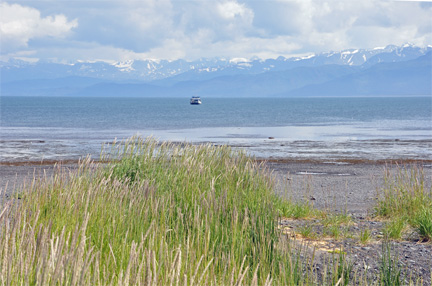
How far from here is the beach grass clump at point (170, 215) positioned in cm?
454

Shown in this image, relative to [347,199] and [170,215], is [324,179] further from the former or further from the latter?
[170,215]

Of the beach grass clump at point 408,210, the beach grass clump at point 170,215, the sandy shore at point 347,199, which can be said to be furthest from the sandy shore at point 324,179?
the beach grass clump at point 170,215

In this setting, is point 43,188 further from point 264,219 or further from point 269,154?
point 269,154

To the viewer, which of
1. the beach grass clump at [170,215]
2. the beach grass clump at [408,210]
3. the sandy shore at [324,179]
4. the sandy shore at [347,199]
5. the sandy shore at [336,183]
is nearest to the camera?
the beach grass clump at [170,215]

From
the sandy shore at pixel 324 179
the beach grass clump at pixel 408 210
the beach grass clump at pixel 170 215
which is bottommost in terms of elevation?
the sandy shore at pixel 324 179

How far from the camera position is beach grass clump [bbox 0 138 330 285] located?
4535mm

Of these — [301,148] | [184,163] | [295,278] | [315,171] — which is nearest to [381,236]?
[184,163]

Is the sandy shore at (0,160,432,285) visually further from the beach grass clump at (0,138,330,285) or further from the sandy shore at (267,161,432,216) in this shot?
the beach grass clump at (0,138,330,285)

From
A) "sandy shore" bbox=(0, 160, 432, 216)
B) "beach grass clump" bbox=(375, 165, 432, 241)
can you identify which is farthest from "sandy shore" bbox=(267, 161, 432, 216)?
"beach grass clump" bbox=(375, 165, 432, 241)

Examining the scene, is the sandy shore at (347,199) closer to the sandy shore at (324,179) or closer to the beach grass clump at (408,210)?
the sandy shore at (324,179)

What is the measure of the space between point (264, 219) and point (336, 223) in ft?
12.3

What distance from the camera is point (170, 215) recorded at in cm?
611

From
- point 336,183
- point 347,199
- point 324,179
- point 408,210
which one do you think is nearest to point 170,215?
point 408,210

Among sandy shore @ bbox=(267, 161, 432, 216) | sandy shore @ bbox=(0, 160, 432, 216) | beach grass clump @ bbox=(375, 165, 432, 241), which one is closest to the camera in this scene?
beach grass clump @ bbox=(375, 165, 432, 241)
